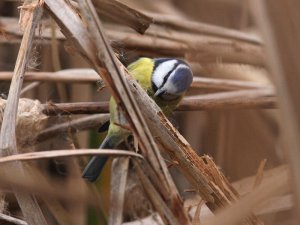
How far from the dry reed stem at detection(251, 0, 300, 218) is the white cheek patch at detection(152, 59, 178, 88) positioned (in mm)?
968

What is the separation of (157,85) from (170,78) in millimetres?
71

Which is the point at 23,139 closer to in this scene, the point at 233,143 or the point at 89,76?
the point at 89,76

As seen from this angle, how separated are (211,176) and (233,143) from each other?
1.31 feet

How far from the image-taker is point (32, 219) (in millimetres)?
864

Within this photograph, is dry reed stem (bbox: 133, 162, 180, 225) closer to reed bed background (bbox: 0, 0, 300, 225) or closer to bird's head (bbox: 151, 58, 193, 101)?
reed bed background (bbox: 0, 0, 300, 225)

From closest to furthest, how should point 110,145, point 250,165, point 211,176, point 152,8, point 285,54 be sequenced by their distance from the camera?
point 285,54 → point 211,176 → point 250,165 → point 110,145 → point 152,8

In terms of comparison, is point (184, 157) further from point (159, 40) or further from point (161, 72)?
point (159, 40)

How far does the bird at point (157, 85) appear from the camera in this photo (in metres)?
1.32

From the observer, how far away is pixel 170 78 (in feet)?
4.85

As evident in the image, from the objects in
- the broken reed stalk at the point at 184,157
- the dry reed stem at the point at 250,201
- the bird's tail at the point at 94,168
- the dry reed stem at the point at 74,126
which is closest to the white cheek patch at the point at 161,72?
the dry reed stem at the point at 74,126

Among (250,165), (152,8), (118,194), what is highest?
(152,8)

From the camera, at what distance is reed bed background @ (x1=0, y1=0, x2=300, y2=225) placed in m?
0.58

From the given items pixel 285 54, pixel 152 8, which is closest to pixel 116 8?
pixel 285 54

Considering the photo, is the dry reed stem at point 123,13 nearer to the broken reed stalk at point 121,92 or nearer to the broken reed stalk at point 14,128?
the broken reed stalk at point 14,128
